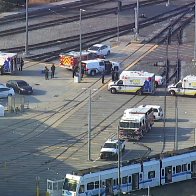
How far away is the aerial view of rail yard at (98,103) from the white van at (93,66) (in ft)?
0.22

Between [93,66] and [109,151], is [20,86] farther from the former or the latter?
[109,151]

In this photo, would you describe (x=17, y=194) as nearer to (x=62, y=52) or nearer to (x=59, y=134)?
(x=59, y=134)

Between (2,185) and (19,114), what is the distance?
44.0ft

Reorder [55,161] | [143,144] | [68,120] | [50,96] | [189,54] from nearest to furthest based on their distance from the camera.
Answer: [55,161] → [143,144] → [68,120] → [50,96] → [189,54]

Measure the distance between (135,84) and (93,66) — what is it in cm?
628

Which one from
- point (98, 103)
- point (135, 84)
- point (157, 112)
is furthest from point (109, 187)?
point (135, 84)

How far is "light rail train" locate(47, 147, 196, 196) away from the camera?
41.1 m

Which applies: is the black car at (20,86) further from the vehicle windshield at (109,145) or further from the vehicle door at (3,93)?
the vehicle windshield at (109,145)

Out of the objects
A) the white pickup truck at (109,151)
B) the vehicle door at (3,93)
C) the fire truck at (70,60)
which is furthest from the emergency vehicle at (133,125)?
the fire truck at (70,60)

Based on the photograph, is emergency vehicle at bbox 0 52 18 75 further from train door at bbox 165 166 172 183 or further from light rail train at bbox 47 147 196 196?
train door at bbox 165 166 172 183

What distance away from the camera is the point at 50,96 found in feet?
198

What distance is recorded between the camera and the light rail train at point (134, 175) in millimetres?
41094

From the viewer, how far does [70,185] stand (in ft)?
135

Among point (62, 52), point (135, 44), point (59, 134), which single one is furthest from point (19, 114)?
point (135, 44)
